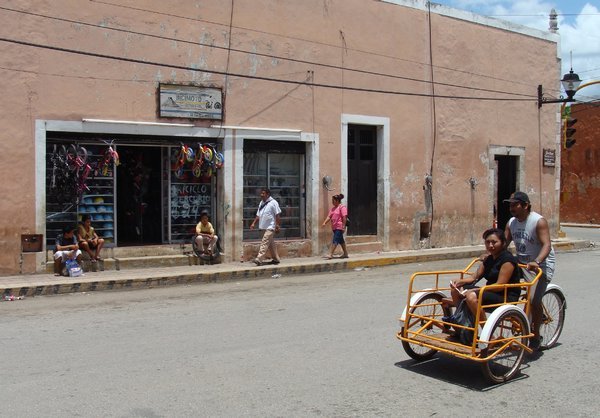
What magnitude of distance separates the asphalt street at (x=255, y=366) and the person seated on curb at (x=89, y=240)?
8.11 feet

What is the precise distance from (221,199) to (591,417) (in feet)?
34.1

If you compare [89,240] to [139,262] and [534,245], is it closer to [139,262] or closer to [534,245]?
[139,262]

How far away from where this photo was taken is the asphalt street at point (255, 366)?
4918 mm

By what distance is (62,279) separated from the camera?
37.2ft

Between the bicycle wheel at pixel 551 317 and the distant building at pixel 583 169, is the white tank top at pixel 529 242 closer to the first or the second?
the bicycle wheel at pixel 551 317

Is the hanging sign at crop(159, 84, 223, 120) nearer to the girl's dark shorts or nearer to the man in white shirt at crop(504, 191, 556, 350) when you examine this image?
the girl's dark shorts

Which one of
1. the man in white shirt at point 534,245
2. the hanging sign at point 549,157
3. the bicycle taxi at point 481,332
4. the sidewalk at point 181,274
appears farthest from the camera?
the hanging sign at point 549,157

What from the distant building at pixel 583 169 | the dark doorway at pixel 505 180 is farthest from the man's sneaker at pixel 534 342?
the distant building at pixel 583 169

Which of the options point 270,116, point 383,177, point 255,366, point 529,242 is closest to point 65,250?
point 270,116

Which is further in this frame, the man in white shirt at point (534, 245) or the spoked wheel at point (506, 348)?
the man in white shirt at point (534, 245)

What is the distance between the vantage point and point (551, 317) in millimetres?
6738

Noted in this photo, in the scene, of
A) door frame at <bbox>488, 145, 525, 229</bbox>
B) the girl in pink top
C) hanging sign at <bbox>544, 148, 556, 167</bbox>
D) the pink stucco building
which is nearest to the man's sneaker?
the girl in pink top

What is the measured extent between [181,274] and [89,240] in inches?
78.7

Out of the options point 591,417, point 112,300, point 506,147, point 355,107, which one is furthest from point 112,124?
point 506,147
